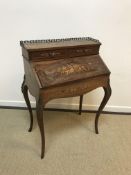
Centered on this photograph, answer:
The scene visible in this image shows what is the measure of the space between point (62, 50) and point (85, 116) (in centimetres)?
100

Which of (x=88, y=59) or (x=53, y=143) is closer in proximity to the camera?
(x=88, y=59)

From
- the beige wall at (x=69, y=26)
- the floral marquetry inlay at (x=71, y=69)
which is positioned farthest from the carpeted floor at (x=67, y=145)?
the floral marquetry inlay at (x=71, y=69)

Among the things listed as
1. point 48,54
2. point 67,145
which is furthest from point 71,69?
point 67,145

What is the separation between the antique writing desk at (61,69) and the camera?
4.99 feet

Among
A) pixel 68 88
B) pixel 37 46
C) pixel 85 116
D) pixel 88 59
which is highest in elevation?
pixel 37 46

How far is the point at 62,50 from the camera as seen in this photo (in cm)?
165

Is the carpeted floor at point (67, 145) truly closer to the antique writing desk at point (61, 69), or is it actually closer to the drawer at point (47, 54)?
the antique writing desk at point (61, 69)

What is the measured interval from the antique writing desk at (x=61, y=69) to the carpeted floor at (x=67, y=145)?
169 millimetres

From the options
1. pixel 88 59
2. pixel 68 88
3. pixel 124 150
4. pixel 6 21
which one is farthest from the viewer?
pixel 6 21

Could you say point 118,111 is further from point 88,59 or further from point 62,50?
point 62,50

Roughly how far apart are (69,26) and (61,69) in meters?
0.66

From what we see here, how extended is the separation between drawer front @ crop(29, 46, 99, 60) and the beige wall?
1.28 ft

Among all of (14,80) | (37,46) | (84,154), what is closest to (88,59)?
(37,46)

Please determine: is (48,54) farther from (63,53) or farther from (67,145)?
(67,145)
